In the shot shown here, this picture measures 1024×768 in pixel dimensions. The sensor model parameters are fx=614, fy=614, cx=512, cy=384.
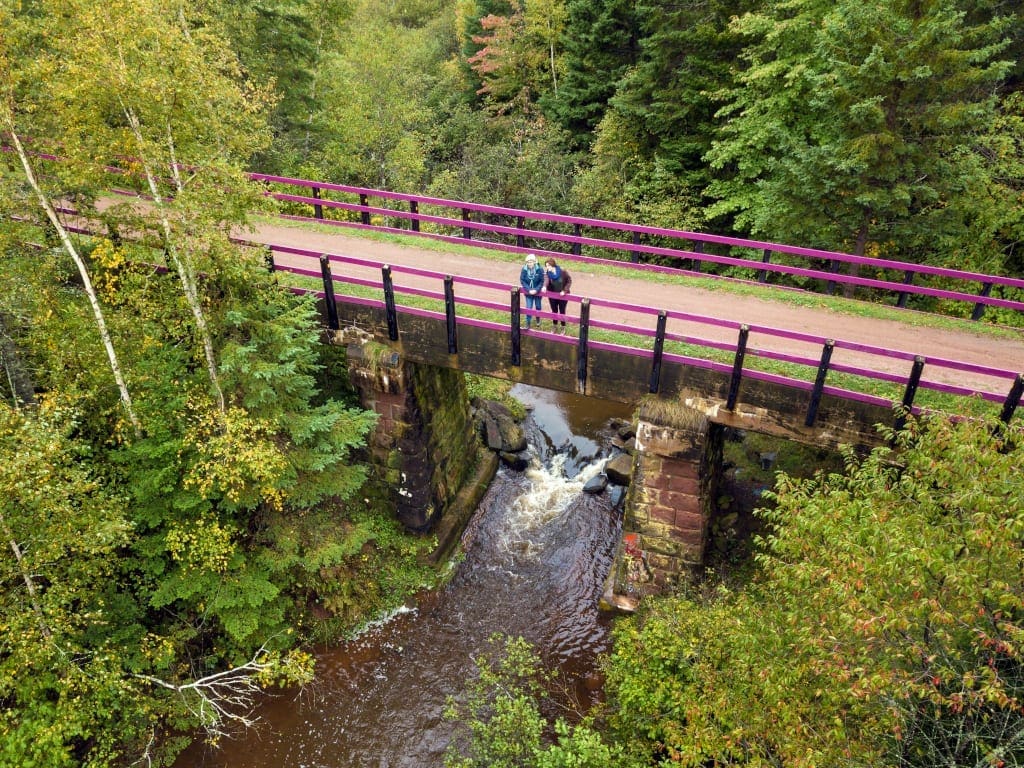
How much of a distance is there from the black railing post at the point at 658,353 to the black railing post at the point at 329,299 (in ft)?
20.6

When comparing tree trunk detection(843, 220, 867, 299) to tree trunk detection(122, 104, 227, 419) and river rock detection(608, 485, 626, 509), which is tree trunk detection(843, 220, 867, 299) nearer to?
river rock detection(608, 485, 626, 509)

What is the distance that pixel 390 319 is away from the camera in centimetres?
1210

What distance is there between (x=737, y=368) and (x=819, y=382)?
1.23 meters

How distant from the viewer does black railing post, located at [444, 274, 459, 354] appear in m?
11.2

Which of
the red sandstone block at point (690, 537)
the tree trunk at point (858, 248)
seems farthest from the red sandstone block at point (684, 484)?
the tree trunk at point (858, 248)

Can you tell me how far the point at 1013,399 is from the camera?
28.0 feet

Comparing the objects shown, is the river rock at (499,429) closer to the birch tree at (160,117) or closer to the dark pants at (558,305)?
the dark pants at (558,305)

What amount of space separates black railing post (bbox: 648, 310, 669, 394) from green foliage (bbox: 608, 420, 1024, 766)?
136 inches

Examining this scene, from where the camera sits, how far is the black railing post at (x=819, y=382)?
9.25 meters

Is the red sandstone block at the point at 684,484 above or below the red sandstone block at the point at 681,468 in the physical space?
below

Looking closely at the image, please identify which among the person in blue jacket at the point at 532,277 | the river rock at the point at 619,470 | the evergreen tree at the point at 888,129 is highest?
the evergreen tree at the point at 888,129

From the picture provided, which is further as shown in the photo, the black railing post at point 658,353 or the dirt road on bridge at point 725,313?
the dirt road on bridge at point 725,313

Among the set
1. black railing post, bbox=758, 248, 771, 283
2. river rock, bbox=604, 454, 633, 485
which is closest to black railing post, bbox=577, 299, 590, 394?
black railing post, bbox=758, 248, 771, 283

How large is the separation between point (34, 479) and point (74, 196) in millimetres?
5859
